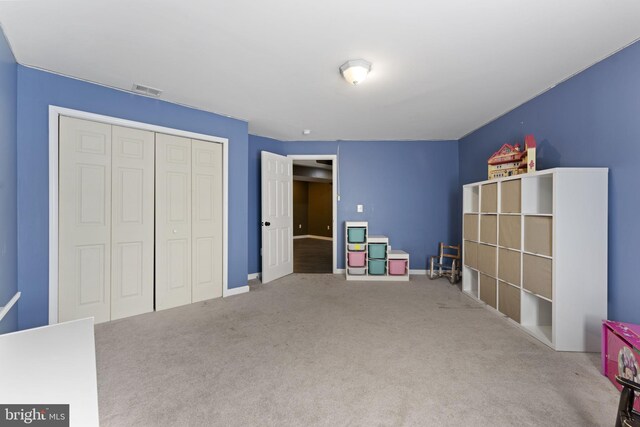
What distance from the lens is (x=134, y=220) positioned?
317 centimetres

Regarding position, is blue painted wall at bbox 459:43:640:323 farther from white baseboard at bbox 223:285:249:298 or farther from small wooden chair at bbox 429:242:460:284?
white baseboard at bbox 223:285:249:298

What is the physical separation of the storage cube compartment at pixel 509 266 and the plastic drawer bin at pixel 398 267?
1729 millimetres

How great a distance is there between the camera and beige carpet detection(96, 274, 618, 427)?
1.65 metres

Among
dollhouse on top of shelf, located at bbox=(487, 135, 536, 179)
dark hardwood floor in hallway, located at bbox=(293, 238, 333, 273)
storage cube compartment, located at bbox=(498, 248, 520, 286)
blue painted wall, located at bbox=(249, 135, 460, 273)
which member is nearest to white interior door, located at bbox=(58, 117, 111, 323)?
blue painted wall, located at bbox=(249, 135, 460, 273)

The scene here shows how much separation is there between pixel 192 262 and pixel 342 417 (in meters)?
2.72

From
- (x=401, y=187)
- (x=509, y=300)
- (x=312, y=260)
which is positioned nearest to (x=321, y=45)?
(x=509, y=300)

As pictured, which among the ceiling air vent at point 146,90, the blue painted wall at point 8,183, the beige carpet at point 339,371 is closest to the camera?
the beige carpet at point 339,371

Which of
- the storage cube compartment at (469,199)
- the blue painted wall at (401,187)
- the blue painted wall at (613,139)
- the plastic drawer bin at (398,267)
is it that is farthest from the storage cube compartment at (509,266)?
the blue painted wall at (401,187)

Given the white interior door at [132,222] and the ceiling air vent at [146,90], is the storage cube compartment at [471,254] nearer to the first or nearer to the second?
the white interior door at [132,222]

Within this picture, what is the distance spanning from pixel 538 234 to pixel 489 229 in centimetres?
80

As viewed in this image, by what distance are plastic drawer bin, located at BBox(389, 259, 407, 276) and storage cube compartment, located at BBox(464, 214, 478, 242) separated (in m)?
1.12

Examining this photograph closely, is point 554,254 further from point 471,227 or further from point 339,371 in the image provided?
point 339,371

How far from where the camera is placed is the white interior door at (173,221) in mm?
3361

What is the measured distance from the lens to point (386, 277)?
482 cm
